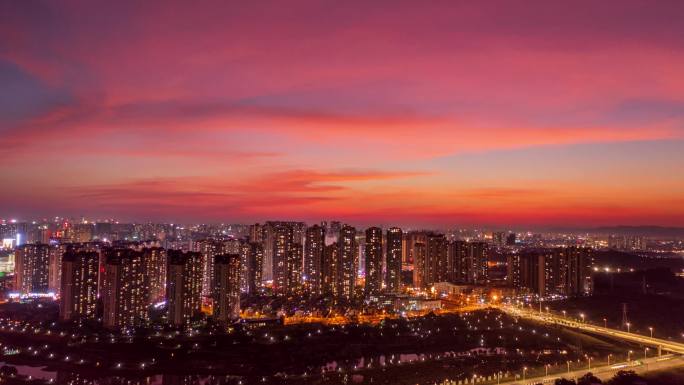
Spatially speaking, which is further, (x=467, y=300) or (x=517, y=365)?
(x=467, y=300)

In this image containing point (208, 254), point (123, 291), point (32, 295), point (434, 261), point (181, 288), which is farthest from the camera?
point (434, 261)

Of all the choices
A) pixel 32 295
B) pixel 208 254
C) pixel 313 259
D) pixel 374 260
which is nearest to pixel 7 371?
pixel 32 295

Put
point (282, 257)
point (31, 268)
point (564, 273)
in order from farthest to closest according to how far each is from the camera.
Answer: point (564, 273) → point (282, 257) → point (31, 268)

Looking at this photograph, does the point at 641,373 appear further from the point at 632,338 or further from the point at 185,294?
the point at 185,294

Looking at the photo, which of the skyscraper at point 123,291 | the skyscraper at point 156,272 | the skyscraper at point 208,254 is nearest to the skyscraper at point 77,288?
the skyscraper at point 123,291

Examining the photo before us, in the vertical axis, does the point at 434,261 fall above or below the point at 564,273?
above

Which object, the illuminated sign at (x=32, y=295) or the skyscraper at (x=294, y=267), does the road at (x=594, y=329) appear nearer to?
the skyscraper at (x=294, y=267)

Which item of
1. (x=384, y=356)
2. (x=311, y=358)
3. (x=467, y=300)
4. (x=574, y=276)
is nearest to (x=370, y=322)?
(x=384, y=356)

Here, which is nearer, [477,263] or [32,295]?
[32,295]

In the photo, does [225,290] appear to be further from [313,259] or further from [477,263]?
[477,263]
